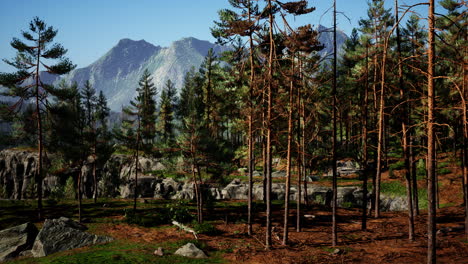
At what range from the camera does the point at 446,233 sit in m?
16.1

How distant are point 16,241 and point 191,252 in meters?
9.80

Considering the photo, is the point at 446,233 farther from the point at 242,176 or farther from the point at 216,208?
the point at 242,176

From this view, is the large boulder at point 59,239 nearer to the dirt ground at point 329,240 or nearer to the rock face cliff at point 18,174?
the dirt ground at point 329,240

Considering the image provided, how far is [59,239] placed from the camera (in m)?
15.1

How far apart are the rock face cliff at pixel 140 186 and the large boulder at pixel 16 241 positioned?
1116 centimetres

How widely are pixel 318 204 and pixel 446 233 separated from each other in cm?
1267

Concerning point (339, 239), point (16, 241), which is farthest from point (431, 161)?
point (16, 241)

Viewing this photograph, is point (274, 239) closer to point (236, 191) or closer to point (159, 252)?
point (159, 252)

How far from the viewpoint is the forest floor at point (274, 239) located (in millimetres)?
12930

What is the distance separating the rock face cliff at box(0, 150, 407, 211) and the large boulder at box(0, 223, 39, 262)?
36.6 feet

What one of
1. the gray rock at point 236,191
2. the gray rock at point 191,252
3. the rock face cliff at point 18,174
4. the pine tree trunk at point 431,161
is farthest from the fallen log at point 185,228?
the rock face cliff at point 18,174

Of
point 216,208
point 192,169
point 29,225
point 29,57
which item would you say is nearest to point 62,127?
point 29,57

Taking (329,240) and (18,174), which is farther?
(18,174)

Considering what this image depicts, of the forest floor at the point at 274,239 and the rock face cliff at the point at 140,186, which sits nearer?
the forest floor at the point at 274,239
